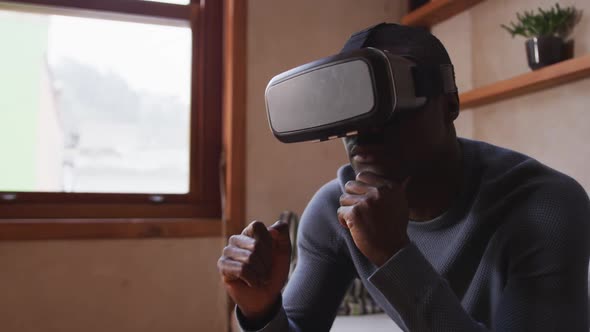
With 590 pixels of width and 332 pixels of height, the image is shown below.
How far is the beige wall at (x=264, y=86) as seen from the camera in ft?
5.91

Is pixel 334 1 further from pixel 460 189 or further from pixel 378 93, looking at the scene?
pixel 378 93

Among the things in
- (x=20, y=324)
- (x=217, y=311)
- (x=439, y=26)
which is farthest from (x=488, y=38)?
(x=20, y=324)

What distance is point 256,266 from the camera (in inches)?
27.0

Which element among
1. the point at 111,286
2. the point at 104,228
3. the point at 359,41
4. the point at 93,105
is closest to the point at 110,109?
the point at 93,105

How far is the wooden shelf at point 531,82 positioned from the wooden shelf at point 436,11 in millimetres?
328

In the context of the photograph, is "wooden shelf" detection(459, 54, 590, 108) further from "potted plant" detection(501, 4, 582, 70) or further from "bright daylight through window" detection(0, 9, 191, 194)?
"bright daylight through window" detection(0, 9, 191, 194)

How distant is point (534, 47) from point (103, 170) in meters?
1.38

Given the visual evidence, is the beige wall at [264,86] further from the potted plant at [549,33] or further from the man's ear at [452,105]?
the man's ear at [452,105]

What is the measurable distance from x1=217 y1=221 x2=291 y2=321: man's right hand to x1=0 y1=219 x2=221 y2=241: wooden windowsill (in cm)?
97

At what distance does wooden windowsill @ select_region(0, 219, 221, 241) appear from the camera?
1.50m

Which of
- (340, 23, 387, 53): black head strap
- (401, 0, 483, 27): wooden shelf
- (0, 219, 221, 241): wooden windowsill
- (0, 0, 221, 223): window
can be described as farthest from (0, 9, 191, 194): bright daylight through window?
(340, 23, 387, 53): black head strap

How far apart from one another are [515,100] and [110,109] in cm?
133

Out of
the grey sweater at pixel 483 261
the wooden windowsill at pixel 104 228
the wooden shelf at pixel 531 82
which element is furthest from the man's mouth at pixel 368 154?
the wooden windowsill at pixel 104 228

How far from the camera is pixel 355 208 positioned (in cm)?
60
